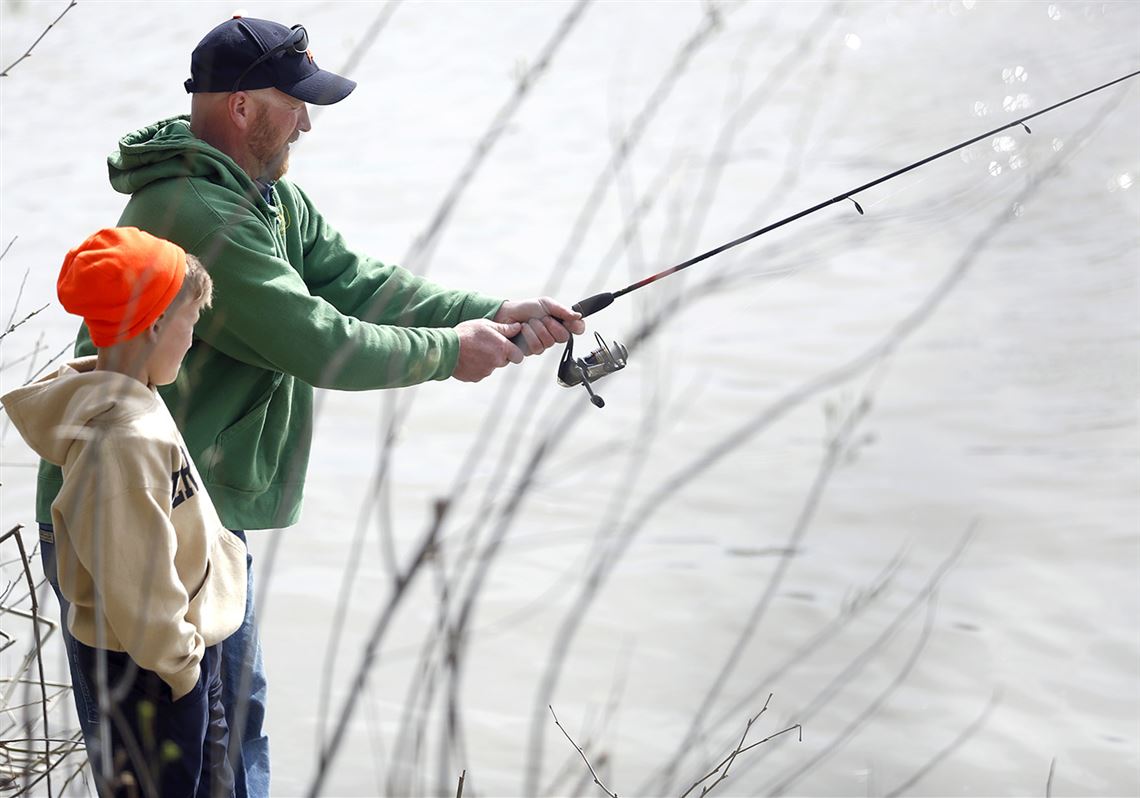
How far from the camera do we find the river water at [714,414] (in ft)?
4.75

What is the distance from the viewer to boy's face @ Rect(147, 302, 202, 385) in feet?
5.30

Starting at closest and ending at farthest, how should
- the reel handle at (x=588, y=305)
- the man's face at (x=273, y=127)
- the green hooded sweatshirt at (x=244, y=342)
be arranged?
the green hooded sweatshirt at (x=244, y=342)
the man's face at (x=273, y=127)
the reel handle at (x=588, y=305)

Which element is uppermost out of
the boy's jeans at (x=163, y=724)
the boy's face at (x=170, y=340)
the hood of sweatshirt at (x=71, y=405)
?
the boy's face at (x=170, y=340)

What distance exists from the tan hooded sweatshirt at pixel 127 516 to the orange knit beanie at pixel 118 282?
0.07 meters

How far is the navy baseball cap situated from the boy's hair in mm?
359

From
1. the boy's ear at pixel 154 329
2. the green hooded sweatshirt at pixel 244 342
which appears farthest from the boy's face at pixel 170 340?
the green hooded sweatshirt at pixel 244 342

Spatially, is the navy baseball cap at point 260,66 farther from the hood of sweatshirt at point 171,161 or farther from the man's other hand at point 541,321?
the man's other hand at point 541,321

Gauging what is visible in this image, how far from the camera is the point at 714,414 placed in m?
4.84

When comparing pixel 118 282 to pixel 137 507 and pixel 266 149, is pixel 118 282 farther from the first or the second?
pixel 266 149

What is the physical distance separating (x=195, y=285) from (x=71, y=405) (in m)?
0.19

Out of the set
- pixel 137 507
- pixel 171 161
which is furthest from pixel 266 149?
pixel 137 507

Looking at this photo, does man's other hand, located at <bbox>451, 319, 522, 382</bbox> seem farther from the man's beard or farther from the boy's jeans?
the boy's jeans

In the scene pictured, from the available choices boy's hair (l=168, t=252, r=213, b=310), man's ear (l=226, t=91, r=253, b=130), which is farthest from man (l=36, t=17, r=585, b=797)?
boy's hair (l=168, t=252, r=213, b=310)

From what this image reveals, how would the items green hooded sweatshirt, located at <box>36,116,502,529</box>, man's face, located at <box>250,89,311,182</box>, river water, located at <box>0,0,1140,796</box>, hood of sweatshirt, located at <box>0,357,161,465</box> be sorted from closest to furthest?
river water, located at <box>0,0,1140,796</box>, hood of sweatshirt, located at <box>0,357,161,465</box>, green hooded sweatshirt, located at <box>36,116,502,529</box>, man's face, located at <box>250,89,311,182</box>
